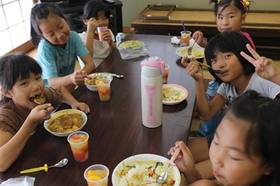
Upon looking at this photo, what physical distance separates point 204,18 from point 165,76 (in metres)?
2.86

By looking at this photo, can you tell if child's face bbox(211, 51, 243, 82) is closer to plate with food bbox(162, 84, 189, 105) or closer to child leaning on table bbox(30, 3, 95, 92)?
plate with food bbox(162, 84, 189, 105)

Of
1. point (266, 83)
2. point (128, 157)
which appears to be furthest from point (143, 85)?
point (266, 83)

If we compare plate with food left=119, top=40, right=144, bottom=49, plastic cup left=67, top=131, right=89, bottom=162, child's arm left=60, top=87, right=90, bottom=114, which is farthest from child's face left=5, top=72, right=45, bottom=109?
plate with food left=119, top=40, right=144, bottom=49

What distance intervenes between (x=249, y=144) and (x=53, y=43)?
159cm

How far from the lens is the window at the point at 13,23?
12.5 feet

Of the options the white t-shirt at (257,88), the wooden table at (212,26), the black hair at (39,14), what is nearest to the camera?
the white t-shirt at (257,88)

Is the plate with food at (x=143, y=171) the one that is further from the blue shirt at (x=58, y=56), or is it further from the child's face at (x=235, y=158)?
the blue shirt at (x=58, y=56)

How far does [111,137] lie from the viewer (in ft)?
3.76

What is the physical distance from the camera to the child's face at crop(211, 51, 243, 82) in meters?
1.44

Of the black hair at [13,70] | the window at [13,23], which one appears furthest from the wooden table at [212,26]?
the black hair at [13,70]

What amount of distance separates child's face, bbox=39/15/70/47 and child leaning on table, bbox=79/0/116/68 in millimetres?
366

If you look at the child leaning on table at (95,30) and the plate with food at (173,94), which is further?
the child leaning on table at (95,30)

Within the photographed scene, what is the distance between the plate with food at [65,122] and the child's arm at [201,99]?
0.65 metres

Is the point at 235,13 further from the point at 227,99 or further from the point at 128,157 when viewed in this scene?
the point at 128,157
